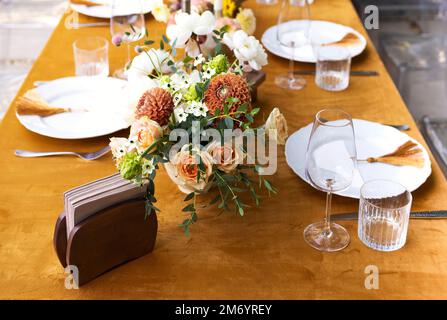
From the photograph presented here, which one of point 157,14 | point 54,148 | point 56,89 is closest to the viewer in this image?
point 54,148

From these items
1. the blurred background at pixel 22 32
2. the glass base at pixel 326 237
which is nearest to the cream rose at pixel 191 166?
the glass base at pixel 326 237

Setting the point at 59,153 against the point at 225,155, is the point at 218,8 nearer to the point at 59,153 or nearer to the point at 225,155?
the point at 59,153

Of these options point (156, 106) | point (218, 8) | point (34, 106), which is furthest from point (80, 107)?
point (156, 106)

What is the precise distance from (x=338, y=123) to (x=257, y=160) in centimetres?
34

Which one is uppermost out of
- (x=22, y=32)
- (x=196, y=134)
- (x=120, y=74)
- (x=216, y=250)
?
(x=196, y=134)

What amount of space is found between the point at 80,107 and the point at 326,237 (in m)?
0.77

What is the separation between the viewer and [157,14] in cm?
212

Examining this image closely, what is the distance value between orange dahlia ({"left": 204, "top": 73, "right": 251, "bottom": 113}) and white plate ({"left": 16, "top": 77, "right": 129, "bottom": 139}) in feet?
1.08

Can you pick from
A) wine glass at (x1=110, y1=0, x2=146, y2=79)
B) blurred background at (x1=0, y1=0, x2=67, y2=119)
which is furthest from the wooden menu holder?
blurred background at (x1=0, y1=0, x2=67, y2=119)

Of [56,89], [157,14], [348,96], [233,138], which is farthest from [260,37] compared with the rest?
[233,138]

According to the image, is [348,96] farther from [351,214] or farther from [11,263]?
[11,263]

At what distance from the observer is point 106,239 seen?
115cm

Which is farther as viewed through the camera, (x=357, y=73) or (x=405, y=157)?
(x=357, y=73)

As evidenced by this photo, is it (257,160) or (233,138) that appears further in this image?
(257,160)
